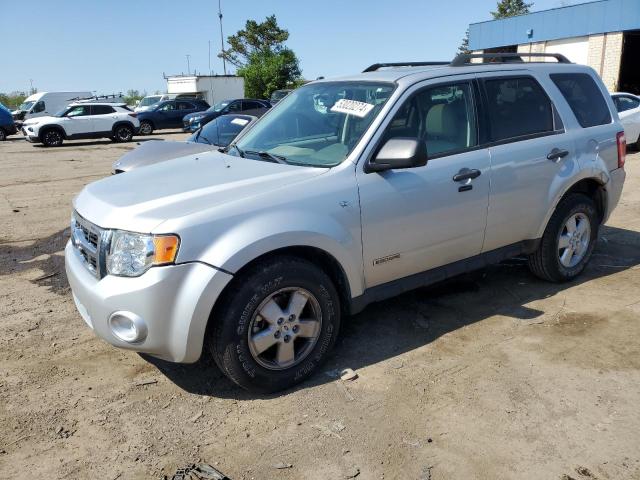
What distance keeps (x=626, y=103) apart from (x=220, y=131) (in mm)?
9986

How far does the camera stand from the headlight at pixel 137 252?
2.90 meters

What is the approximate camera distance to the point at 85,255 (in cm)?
339

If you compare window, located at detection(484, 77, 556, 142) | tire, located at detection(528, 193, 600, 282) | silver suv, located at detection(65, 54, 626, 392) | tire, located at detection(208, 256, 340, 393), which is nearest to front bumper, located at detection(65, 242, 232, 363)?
silver suv, located at detection(65, 54, 626, 392)

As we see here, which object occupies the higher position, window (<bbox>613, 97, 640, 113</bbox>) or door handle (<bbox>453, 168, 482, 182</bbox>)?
window (<bbox>613, 97, 640, 113</bbox>)

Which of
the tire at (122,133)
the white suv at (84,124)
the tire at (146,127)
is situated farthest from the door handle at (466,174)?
the tire at (146,127)

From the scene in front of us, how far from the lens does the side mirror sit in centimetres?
336

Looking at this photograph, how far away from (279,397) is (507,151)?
245cm

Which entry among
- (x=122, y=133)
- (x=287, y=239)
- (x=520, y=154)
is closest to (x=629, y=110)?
(x=520, y=154)

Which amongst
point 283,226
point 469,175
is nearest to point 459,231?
point 469,175

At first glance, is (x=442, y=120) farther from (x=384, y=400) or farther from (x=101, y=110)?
(x=101, y=110)

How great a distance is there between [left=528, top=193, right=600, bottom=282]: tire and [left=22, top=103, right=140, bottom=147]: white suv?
21062 millimetres

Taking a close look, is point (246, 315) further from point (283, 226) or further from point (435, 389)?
point (435, 389)

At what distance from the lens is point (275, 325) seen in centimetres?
326

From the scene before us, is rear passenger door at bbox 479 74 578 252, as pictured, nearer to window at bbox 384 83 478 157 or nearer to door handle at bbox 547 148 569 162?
door handle at bbox 547 148 569 162
